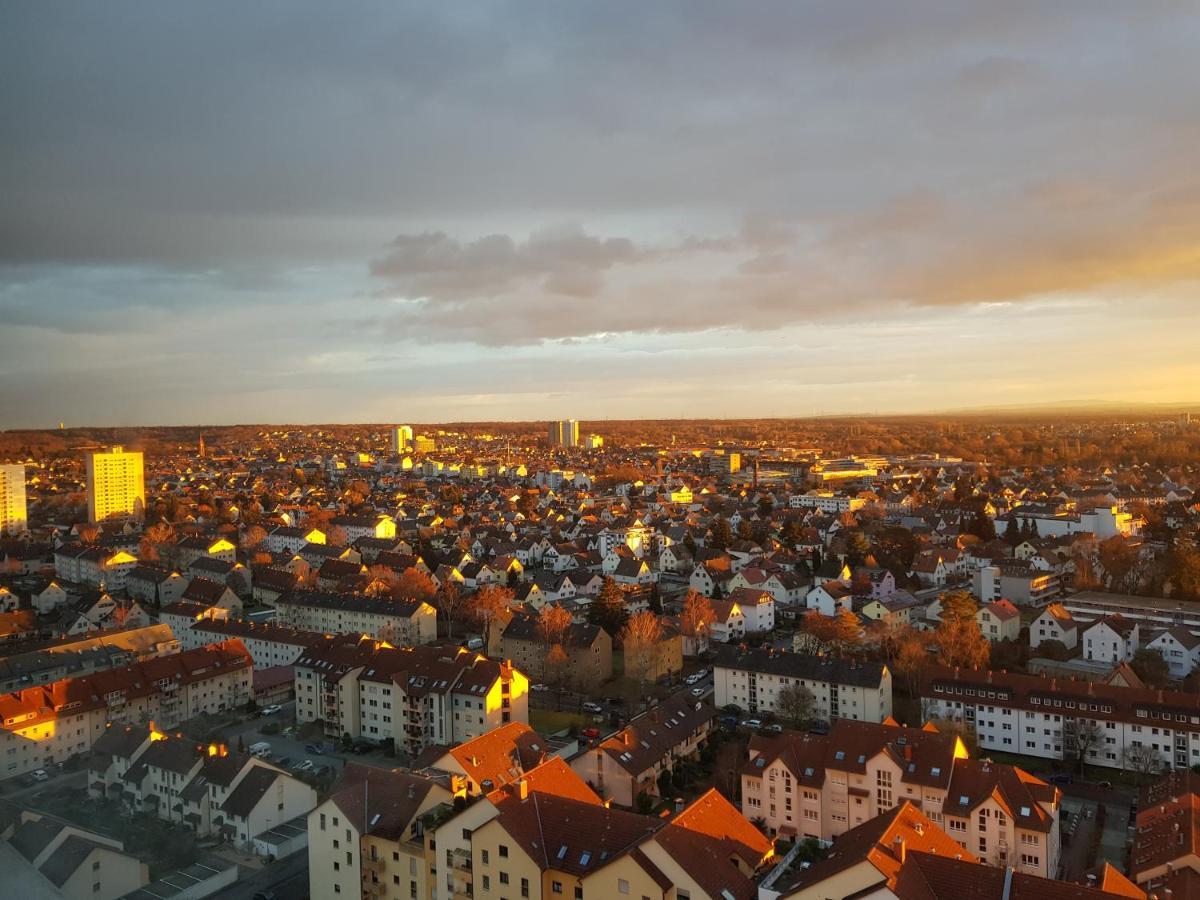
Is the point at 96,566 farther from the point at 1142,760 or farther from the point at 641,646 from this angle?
the point at 1142,760

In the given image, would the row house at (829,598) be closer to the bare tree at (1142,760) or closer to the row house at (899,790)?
the bare tree at (1142,760)

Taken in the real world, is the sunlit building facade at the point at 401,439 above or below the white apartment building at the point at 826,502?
above

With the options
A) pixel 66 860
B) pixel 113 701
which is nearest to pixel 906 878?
pixel 66 860

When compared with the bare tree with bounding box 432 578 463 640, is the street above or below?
below

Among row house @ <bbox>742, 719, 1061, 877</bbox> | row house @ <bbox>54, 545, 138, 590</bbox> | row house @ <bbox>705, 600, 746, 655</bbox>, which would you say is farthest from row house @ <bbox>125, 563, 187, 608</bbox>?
row house @ <bbox>742, 719, 1061, 877</bbox>

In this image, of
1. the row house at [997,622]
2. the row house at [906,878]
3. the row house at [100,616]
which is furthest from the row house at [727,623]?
the row house at [100,616]

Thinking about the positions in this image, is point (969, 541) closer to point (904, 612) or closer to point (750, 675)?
point (904, 612)

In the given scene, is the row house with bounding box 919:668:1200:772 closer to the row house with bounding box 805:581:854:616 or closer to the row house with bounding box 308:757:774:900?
the row house with bounding box 308:757:774:900
